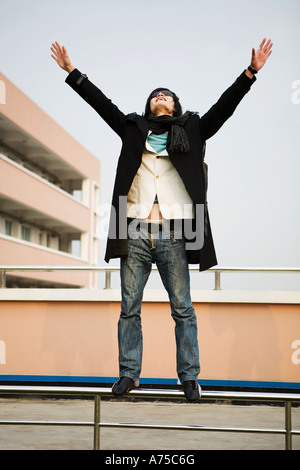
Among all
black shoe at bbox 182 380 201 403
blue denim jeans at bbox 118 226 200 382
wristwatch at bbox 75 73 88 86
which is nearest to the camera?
black shoe at bbox 182 380 201 403

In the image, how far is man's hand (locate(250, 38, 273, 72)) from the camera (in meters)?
3.28

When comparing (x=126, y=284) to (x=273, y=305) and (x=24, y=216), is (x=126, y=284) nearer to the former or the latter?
(x=273, y=305)

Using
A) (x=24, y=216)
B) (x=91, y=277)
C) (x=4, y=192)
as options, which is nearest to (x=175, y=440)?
(x=4, y=192)

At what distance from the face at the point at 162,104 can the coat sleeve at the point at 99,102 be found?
18 centimetres

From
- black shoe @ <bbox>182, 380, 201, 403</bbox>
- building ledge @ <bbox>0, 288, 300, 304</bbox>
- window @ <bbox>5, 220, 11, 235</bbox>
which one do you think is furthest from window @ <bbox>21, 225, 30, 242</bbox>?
black shoe @ <bbox>182, 380, 201, 403</bbox>

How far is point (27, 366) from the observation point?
7246 mm

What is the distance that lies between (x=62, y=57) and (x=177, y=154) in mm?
862

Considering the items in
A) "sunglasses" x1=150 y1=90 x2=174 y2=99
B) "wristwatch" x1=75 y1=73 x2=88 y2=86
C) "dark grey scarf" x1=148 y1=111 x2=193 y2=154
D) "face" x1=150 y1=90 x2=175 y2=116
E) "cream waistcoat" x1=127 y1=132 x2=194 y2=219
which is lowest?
"cream waistcoat" x1=127 y1=132 x2=194 y2=219

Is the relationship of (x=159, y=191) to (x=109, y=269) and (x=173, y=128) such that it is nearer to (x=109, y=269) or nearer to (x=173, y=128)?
(x=173, y=128)

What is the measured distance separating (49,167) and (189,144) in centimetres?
2968

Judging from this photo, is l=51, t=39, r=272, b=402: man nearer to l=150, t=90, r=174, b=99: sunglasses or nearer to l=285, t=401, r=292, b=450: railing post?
l=150, t=90, r=174, b=99: sunglasses

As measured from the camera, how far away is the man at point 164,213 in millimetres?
3295

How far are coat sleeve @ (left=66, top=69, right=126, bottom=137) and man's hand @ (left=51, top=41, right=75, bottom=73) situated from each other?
5 centimetres
